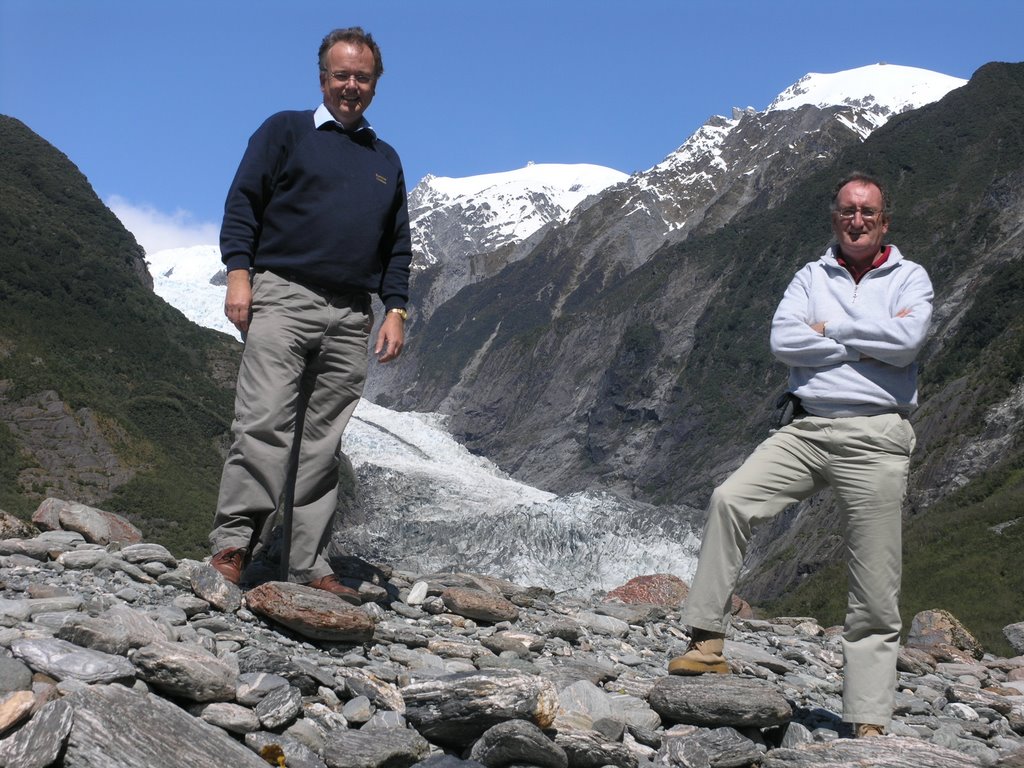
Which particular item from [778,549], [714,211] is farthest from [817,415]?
[714,211]

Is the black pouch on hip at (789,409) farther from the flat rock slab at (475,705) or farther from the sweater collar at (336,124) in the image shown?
the sweater collar at (336,124)

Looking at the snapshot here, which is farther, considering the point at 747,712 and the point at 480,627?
the point at 480,627

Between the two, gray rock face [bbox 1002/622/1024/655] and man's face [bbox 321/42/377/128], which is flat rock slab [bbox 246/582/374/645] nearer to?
man's face [bbox 321/42/377/128]

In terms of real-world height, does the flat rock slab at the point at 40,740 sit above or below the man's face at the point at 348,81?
below

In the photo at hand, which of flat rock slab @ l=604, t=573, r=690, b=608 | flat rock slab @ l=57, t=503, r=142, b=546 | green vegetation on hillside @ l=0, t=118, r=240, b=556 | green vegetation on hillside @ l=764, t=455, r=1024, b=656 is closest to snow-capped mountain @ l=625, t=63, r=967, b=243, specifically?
green vegetation on hillside @ l=0, t=118, r=240, b=556

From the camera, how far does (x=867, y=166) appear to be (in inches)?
3819

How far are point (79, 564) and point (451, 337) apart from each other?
168 m

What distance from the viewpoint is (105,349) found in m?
69.0

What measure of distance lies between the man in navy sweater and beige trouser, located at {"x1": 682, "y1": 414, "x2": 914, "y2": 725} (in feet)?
7.18

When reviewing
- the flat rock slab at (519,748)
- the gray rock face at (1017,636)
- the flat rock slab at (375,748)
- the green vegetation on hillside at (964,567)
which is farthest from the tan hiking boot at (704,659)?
the green vegetation on hillside at (964,567)

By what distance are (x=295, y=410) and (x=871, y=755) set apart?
3.27 m

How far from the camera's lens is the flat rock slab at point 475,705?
433cm

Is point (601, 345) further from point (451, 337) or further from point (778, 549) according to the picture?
point (778, 549)

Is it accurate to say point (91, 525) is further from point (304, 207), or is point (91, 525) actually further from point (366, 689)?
point (366, 689)
